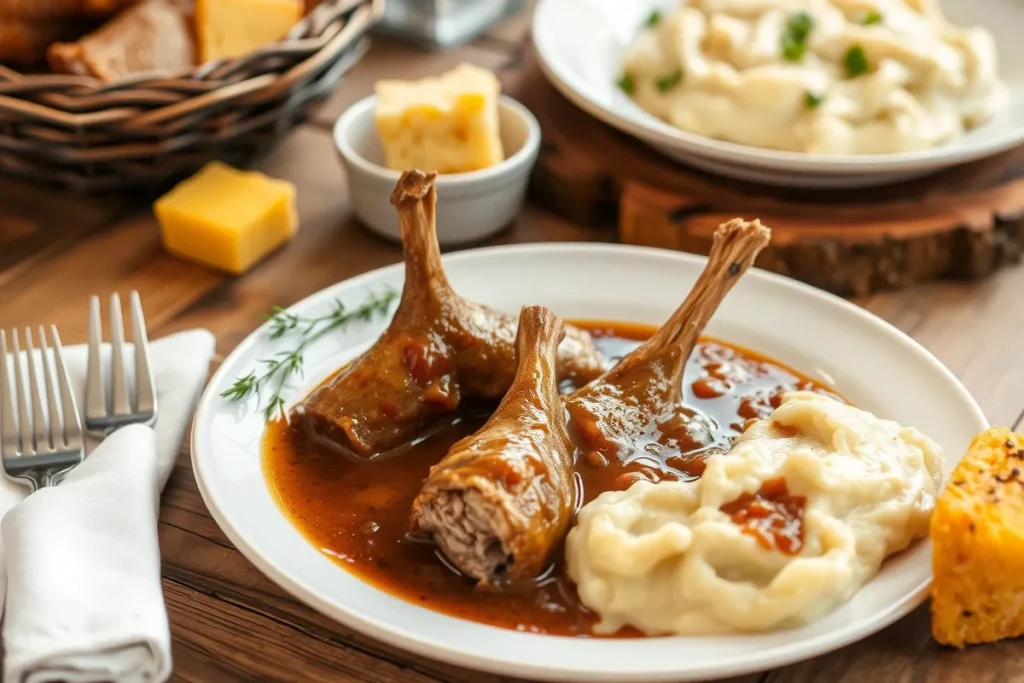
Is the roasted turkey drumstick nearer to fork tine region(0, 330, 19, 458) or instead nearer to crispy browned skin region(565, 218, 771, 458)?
crispy browned skin region(565, 218, 771, 458)

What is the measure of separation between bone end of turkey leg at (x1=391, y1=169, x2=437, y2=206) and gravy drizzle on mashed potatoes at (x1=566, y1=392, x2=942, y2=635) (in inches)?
38.2

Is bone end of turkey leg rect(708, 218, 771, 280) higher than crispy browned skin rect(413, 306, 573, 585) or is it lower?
higher

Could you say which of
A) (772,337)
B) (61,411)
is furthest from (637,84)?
(61,411)

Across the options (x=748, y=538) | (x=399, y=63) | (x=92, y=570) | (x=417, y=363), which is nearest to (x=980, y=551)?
(x=748, y=538)

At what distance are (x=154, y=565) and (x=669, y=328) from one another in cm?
146

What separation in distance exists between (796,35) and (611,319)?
172cm

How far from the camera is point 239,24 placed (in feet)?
15.0

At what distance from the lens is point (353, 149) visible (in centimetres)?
458

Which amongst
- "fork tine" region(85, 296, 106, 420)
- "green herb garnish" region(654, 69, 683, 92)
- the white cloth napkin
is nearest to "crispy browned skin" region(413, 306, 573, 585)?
the white cloth napkin

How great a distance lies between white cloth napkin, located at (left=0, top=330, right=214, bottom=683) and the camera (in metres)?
2.40

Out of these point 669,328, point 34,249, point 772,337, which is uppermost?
point 669,328

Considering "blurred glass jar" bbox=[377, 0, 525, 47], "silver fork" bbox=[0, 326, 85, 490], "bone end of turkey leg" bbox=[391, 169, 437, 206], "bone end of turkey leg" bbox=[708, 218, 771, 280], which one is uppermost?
"bone end of turkey leg" bbox=[391, 169, 437, 206]

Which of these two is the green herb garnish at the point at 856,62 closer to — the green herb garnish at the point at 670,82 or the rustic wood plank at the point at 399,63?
the green herb garnish at the point at 670,82

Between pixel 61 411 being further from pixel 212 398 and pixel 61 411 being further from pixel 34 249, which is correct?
pixel 34 249
